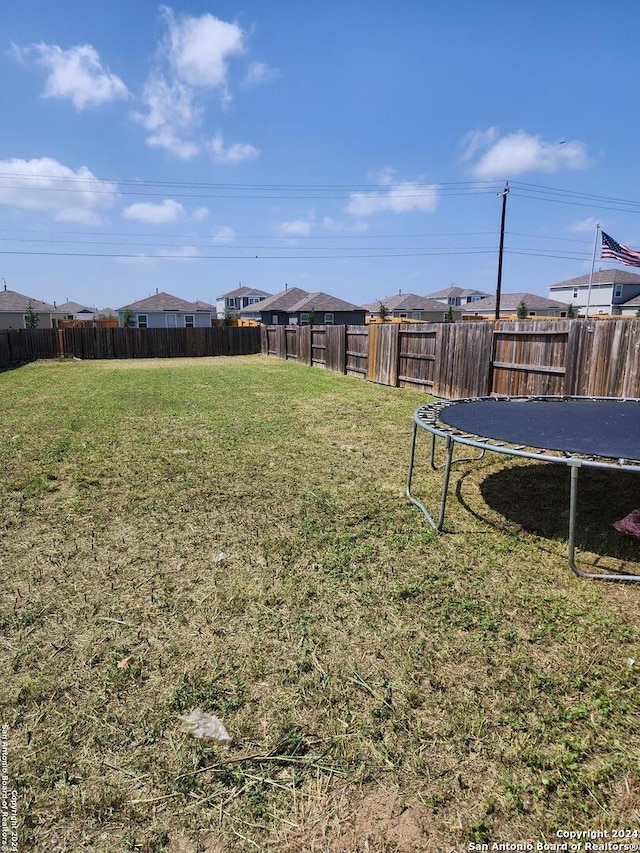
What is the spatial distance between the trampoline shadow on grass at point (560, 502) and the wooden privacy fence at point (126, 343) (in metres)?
20.4

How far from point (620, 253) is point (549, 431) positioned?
1485 centimetres

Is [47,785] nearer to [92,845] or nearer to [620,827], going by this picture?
[92,845]

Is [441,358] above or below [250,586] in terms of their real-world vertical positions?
above

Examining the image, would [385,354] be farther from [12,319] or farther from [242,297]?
[242,297]

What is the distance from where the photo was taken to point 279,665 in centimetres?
213

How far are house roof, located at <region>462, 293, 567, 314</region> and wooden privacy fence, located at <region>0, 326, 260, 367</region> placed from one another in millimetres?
34045

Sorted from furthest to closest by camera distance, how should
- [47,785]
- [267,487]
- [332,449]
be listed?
[332,449], [267,487], [47,785]

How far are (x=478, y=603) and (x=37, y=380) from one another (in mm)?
13916

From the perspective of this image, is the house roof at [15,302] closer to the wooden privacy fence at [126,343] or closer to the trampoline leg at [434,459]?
the wooden privacy fence at [126,343]

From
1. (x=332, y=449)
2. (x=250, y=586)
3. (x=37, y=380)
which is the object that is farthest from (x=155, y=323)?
(x=250, y=586)

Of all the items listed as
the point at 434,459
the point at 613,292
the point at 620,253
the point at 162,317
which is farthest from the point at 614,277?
the point at 434,459

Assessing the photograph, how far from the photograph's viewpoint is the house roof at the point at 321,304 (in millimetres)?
41869

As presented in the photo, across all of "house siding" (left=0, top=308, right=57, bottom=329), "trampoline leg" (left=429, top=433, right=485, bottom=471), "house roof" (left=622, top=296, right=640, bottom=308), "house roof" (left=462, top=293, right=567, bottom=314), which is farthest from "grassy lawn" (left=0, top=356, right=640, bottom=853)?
"house roof" (left=462, top=293, right=567, bottom=314)

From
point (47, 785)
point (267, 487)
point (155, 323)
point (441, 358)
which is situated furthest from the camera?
point (155, 323)
